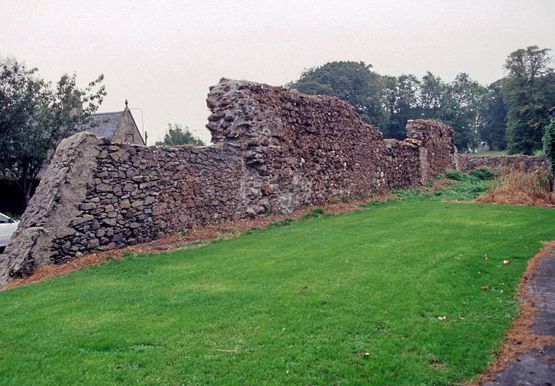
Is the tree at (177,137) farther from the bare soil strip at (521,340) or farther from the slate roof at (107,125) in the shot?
the bare soil strip at (521,340)

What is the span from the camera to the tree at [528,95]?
48.3 metres

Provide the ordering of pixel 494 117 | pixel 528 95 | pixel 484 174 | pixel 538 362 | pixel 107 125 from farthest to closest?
pixel 494 117, pixel 528 95, pixel 107 125, pixel 484 174, pixel 538 362

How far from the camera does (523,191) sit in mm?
16125

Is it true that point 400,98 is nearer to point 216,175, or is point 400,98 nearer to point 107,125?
point 107,125

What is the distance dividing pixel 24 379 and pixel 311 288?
3441 mm

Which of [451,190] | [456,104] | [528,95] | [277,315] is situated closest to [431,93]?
[456,104]

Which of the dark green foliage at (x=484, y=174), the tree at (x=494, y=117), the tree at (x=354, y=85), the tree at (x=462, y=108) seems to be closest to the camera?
the dark green foliage at (x=484, y=174)

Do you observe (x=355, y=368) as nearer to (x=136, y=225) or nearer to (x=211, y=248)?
(x=211, y=248)

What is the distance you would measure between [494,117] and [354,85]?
2667cm

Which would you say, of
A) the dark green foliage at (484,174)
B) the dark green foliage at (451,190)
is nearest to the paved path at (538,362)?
the dark green foliage at (451,190)

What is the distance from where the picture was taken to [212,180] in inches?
504

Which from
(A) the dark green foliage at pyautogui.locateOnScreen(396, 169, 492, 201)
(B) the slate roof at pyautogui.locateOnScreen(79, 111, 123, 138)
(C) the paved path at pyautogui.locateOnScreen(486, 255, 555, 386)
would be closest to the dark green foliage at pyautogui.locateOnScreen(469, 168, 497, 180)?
(A) the dark green foliage at pyautogui.locateOnScreen(396, 169, 492, 201)

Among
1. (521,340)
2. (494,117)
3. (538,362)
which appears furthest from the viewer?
(494,117)

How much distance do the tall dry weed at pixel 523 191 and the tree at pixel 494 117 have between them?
206 ft
